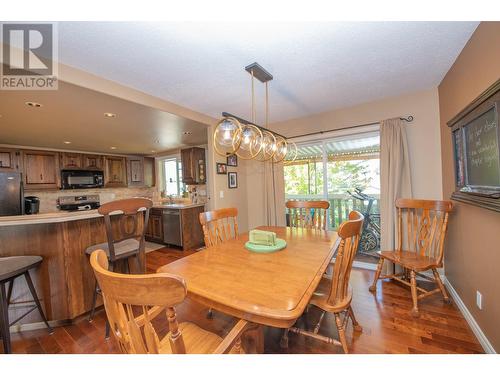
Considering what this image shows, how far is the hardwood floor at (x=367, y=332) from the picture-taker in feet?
4.92

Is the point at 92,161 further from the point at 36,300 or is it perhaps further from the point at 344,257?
the point at 344,257

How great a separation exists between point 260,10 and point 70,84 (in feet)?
5.92

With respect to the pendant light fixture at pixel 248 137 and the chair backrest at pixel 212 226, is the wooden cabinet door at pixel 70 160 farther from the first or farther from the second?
the pendant light fixture at pixel 248 137

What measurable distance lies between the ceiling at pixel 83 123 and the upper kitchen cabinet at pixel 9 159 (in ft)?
0.61

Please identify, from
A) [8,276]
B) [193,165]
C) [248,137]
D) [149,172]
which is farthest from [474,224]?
[149,172]

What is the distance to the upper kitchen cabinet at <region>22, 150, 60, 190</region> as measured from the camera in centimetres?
393

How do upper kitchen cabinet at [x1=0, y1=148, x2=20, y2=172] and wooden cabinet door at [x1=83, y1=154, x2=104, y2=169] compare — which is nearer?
upper kitchen cabinet at [x1=0, y1=148, x2=20, y2=172]

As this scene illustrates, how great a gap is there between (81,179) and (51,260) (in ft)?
11.5

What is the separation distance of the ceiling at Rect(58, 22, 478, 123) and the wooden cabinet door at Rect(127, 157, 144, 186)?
370cm

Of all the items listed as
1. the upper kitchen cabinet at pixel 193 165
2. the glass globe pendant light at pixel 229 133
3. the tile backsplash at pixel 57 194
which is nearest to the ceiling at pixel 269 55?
the glass globe pendant light at pixel 229 133

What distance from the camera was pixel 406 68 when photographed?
196 cm

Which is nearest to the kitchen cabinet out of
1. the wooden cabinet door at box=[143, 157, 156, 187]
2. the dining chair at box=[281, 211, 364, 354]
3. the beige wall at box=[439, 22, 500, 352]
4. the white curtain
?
the wooden cabinet door at box=[143, 157, 156, 187]

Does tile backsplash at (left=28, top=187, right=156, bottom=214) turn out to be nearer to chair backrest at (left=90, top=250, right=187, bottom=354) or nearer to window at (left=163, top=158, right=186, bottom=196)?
window at (left=163, top=158, right=186, bottom=196)
